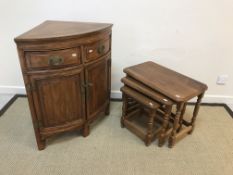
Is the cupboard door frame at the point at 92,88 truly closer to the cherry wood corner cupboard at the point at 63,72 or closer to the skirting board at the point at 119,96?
the cherry wood corner cupboard at the point at 63,72

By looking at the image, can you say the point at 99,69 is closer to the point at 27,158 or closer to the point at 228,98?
the point at 27,158

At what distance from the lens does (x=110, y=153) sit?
156cm

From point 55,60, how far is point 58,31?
23 centimetres

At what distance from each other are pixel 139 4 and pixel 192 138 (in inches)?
49.7

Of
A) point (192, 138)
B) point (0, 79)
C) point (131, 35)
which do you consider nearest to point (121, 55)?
point (131, 35)

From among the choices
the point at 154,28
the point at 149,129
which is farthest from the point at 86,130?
the point at 154,28

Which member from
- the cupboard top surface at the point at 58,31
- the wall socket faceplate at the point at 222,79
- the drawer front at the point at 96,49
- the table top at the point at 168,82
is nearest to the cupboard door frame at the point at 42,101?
the drawer front at the point at 96,49

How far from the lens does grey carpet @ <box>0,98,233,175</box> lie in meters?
1.43

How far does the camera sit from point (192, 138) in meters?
1.73

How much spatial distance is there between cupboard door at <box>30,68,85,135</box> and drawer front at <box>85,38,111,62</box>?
12 centimetres

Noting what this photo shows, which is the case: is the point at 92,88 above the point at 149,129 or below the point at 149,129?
above

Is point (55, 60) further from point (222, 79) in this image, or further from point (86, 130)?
point (222, 79)

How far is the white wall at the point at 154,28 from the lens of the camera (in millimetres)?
1803

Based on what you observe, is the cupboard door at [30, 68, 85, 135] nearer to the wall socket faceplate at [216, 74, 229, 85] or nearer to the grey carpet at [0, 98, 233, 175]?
the grey carpet at [0, 98, 233, 175]
